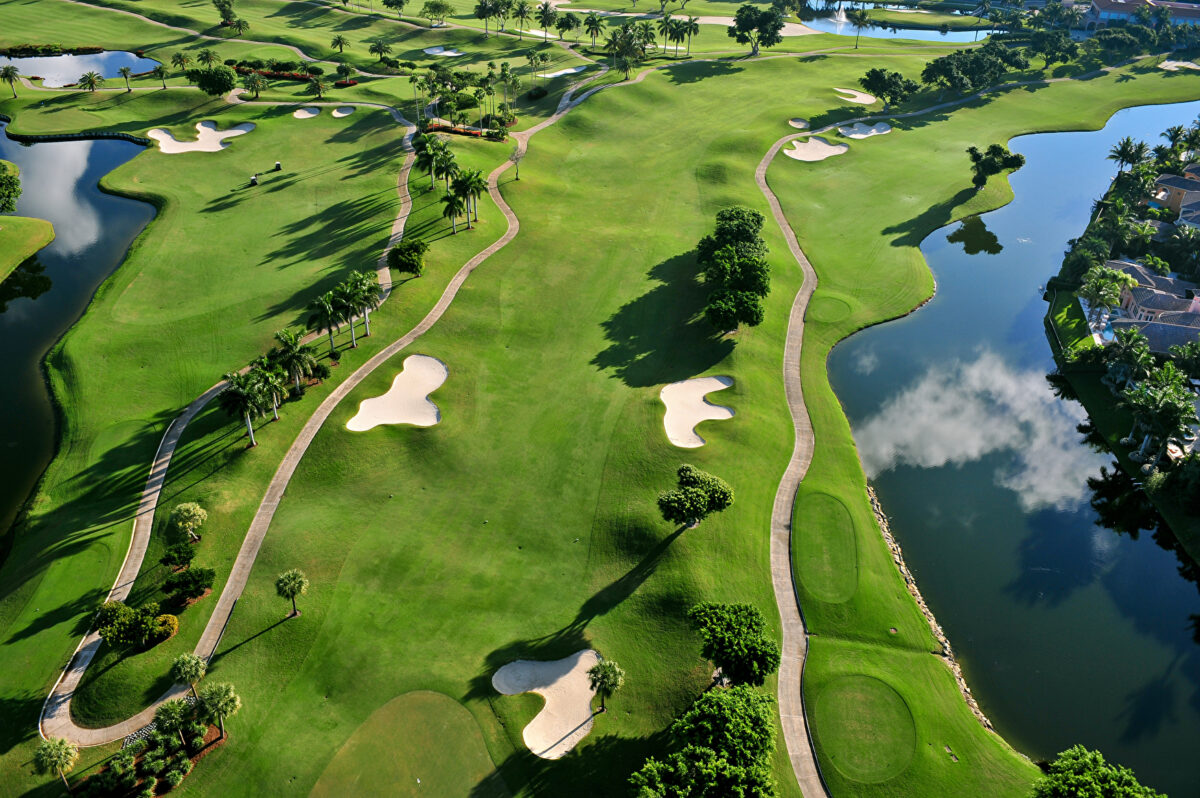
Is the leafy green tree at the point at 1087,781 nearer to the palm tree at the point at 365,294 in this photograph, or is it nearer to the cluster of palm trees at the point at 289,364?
the cluster of palm trees at the point at 289,364

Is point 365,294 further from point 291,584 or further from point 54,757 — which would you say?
point 54,757

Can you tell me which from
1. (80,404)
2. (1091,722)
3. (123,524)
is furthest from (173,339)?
(1091,722)

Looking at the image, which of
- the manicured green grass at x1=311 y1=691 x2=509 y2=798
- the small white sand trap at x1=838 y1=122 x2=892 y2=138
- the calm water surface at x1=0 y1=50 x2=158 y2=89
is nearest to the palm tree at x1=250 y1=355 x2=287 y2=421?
the manicured green grass at x1=311 y1=691 x2=509 y2=798

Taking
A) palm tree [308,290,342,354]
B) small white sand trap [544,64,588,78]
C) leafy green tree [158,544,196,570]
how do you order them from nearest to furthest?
leafy green tree [158,544,196,570] → palm tree [308,290,342,354] → small white sand trap [544,64,588,78]

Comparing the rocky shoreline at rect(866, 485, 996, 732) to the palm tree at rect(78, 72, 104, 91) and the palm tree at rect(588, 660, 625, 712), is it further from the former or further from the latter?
the palm tree at rect(78, 72, 104, 91)

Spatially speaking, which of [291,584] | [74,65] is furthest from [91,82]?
[291,584]

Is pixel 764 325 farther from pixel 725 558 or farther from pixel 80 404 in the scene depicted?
pixel 80 404
